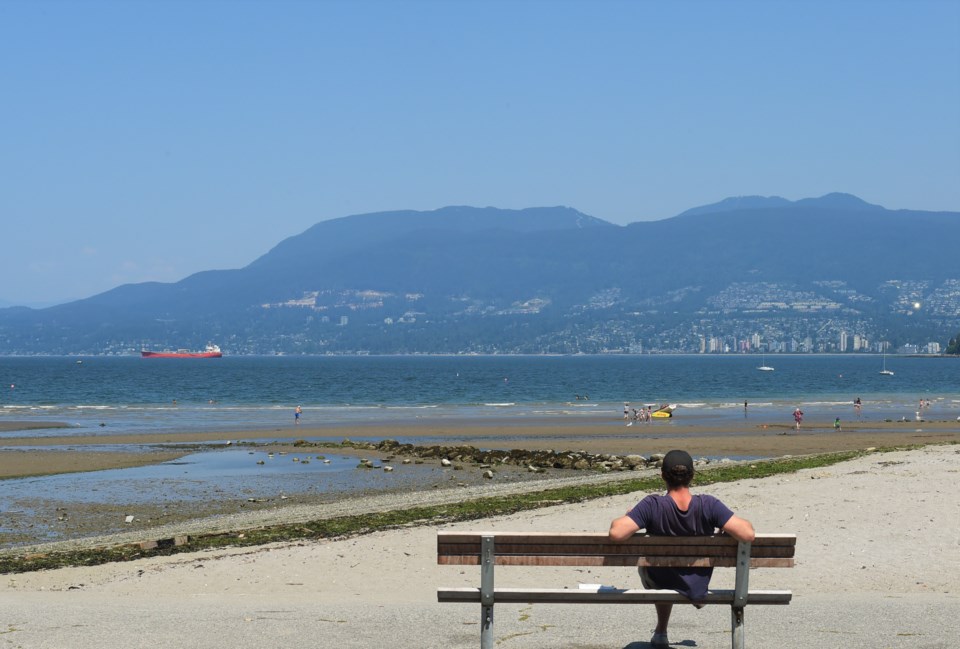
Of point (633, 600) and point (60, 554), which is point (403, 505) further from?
point (633, 600)

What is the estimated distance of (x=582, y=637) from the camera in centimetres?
893

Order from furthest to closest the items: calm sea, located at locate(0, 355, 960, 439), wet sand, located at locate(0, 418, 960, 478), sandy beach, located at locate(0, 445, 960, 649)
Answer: calm sea, located at locate(0, 355, 960, 439) → wet sand, located at locate(0, 418, 960, 478) → sandy beach, located at locate(0, 445, 960, 649)

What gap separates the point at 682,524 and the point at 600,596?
2.50 feet

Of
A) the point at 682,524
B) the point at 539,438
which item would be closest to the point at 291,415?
the point at 539,438

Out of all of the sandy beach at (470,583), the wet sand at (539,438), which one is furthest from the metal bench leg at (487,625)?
the wet sand at (539,438)

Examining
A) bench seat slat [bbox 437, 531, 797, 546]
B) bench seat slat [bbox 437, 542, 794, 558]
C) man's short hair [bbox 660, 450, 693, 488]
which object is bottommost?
bench seat slat [bbox 437, 542, 794, 558]

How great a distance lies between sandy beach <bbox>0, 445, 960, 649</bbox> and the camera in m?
8.98

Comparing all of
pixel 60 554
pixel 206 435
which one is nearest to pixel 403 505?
pixel 60 554

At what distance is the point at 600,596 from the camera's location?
7754 mm

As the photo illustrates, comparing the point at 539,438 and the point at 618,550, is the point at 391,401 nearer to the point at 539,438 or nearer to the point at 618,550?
the point at 539,438

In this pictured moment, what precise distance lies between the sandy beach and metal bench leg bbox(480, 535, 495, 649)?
0.82 metres

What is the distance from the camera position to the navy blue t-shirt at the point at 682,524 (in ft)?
26.0

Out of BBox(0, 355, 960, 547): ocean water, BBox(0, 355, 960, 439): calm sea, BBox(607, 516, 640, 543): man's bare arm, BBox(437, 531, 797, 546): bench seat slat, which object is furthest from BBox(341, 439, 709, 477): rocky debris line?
BBox(607, 516, 640, 543): man's bare arm

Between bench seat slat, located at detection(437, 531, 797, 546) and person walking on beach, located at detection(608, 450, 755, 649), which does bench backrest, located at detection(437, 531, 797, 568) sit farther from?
person walking on beach, located at detection(608, 450, 755, 649)
